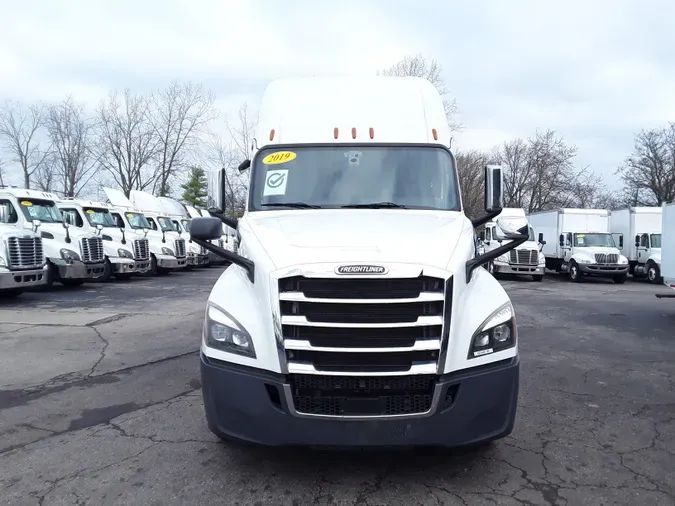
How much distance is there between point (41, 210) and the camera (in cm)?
1493

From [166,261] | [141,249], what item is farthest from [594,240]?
[141,249]

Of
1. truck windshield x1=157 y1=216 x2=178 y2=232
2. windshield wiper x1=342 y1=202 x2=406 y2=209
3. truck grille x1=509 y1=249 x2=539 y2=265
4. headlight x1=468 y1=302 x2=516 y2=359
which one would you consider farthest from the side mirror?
truck windshield x1=157 y1=216 x2=178 y2=232

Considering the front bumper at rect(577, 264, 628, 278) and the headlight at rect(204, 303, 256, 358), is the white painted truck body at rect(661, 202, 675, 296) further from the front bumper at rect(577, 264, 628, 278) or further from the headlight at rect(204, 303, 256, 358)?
the front bumper at rect(577, 264, 628, 278)

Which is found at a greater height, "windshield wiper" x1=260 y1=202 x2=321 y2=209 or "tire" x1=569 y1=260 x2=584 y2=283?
"windshield wiper" x1=260 y1=202 x2=321 y2=209

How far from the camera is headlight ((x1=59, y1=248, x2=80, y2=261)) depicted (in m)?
14.8

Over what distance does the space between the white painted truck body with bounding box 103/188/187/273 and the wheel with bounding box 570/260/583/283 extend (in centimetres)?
1673

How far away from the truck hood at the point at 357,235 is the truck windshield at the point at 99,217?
15627mm

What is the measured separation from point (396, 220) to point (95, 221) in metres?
16.7

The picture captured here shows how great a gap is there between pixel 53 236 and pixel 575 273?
19.8 metres

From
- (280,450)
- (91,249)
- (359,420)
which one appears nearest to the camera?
(359,420)

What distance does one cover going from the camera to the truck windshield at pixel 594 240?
74.6 feet

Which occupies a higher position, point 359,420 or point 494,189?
point 494,189

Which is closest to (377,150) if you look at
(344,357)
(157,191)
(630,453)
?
(344,357)

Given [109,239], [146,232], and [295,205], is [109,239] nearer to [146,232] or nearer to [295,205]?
[146,232]
